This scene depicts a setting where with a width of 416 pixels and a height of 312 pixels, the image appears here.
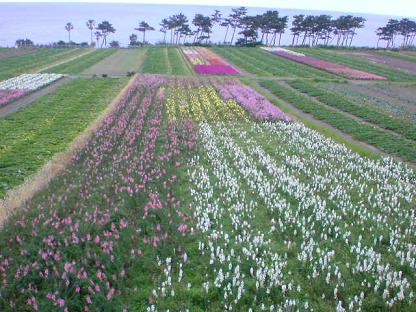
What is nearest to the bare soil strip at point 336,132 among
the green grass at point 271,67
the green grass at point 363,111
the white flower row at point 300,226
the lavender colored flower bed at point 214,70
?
the green grass at point 363,111

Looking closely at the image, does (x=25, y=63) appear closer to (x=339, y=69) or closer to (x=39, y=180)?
(x=339, y=69)

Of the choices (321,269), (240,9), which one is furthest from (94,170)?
(240,9)

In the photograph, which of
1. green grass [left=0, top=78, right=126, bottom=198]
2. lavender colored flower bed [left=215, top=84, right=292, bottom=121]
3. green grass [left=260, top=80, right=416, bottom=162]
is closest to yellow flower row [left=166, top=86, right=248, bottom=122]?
lavender colored flower bed [left=215, top=84, right=292, bottom=121]

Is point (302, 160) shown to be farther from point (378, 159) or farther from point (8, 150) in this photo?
point (8, 150)

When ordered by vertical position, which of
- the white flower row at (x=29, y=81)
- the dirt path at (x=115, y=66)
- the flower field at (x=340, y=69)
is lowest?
the white flower row at (x=29, y=81)

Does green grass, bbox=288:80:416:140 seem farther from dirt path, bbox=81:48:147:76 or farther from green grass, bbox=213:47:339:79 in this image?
dirt path, bbox=81:48:147:76

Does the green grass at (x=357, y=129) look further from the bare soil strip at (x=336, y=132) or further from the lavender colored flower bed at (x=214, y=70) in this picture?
the lavender colored flower bed at (x=214, y=70)

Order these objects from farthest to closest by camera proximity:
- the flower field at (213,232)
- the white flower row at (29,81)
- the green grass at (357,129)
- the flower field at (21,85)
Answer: the white flower row at (29,81), the flower field at (21,85), the green grass at (357,129), the flower field at (213,232)
